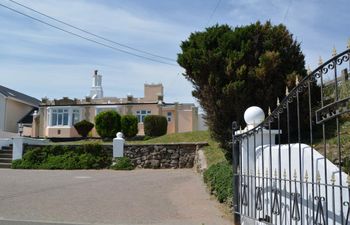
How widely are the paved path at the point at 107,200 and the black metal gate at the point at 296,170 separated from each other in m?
1.36

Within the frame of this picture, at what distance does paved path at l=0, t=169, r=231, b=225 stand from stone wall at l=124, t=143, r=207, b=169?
3.47 metres

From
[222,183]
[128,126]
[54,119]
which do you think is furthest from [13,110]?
[222,183]

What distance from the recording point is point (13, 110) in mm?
42781

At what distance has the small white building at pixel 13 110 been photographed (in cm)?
4050

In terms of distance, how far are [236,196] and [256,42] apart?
17.5 ft

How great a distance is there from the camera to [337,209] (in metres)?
5.44

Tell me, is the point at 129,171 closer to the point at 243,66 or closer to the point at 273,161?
the point at 243,66

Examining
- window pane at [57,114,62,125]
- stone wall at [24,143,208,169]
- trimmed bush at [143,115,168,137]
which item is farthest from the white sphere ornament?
window pane at [57,114,62,125]

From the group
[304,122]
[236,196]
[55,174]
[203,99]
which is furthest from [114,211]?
[55,174]

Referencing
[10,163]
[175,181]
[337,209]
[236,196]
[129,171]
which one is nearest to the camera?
[337,209]

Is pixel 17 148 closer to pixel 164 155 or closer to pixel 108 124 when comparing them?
pixel 164 155

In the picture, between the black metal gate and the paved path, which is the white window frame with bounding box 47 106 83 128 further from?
the black metal gate

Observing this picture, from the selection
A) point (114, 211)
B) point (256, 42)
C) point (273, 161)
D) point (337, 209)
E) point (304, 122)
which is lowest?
point (114, 211)

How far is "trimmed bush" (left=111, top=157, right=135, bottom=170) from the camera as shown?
65.2 ft
